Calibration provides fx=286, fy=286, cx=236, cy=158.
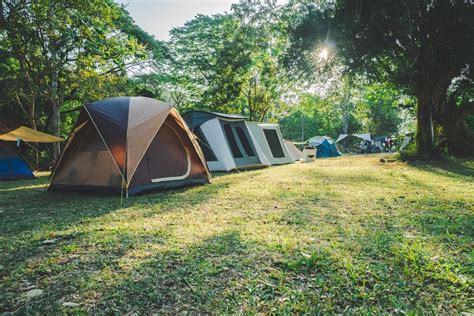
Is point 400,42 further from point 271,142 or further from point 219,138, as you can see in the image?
point 219,138

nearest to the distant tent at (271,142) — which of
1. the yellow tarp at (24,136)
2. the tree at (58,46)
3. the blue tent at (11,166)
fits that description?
the tree at (58,46)

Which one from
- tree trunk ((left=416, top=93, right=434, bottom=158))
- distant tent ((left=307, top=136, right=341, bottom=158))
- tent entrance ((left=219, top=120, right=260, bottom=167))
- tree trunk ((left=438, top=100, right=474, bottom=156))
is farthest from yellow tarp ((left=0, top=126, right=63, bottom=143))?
distant tent ((left=307, top=136, right=341, bottom=158))

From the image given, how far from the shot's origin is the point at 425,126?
11.0 m

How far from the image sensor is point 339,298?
176cm

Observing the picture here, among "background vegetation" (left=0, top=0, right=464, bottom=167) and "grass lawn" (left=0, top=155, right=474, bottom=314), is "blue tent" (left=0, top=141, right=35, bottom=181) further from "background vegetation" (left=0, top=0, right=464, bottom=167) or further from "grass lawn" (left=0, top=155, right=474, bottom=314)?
"grass lawn" (left=0, top=155, right=474, bottom=314)

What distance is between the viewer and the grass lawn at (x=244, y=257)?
1741mm

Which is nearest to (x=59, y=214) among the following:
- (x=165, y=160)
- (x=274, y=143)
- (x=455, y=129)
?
(x=165, y=160)

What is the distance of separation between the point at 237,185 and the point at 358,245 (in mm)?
3892

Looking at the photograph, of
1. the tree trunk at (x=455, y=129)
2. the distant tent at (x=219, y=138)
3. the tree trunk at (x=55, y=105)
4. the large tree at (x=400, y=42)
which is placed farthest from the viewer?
the tree trunk at (x=455, y=129)

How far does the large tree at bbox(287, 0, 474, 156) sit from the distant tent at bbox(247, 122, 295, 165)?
2.80m

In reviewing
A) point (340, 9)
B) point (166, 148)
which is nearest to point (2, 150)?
point (166, 148)

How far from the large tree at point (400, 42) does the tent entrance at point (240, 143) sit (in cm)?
347

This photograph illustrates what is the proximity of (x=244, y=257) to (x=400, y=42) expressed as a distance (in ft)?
35.8

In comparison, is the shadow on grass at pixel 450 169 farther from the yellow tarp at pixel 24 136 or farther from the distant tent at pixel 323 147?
the distant tent at pixel 323 147
